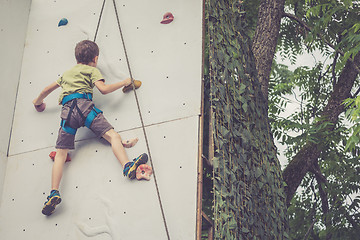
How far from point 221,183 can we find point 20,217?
83.0 inches

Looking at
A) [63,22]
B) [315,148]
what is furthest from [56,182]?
[315,148]

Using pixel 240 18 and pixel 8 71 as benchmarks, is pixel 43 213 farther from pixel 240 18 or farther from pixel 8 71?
pixel 240 18

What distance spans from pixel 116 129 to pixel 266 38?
3169mm

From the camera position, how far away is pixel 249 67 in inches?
261

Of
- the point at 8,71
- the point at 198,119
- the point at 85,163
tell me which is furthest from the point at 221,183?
the point at 8,71

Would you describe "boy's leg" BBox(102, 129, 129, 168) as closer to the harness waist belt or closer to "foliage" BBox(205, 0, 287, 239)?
the harness waist belt

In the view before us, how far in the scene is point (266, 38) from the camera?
7.92 meters

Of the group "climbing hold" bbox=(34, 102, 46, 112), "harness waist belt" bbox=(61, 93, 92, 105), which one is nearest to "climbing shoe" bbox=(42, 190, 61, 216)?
→ "harness waist belt" bbox=(61, 93, 92, 105)

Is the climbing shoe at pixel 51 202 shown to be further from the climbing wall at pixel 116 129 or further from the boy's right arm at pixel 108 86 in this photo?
the boy's right arm at pixel 108 86

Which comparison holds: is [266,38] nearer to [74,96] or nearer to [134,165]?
[74,96]

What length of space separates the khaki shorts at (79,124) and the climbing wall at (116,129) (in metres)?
0.16

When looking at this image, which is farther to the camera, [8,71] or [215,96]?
[8,71]

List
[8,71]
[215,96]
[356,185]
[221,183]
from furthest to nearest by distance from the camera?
[356,185], [8,71], [215,96], [221,183]

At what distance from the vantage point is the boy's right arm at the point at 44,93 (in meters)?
5.93
